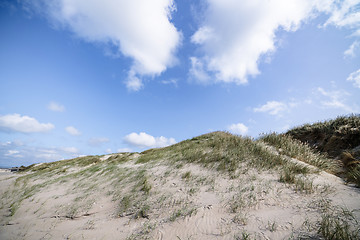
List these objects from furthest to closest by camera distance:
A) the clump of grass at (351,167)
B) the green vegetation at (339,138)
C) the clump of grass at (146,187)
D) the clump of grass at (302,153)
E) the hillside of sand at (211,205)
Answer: the green vegetation at (339,138), the clump of grass at (302,153), the clump of grass at (146,187), the clump of grass at (351,167), the hillside of sand at (211,205)

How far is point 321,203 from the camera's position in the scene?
3.58 metres

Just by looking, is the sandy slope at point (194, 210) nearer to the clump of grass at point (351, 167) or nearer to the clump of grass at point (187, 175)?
the clump of grass at point (187, 175)

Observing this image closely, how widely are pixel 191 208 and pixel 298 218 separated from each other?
2.53 m

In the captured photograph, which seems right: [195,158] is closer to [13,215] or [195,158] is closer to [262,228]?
[262,228]

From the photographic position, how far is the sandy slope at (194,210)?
3.28 m

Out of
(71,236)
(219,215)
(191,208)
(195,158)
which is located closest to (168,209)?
(191,208)

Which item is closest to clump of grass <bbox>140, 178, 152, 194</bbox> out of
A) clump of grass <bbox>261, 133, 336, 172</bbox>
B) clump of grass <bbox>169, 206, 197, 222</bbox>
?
clump of grass <bbox>169, 206, 197, 222</bbox>

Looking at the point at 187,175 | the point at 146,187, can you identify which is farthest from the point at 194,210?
the point at 146,187

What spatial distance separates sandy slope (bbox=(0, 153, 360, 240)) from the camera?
3281 mm

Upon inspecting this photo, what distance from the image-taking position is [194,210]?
412cm

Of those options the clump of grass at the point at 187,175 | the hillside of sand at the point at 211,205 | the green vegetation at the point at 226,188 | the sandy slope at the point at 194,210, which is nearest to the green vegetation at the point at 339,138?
the green vegetation at the point at 226,188

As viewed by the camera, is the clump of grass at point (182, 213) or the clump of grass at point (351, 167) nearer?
the clump of grass at point (182, 213)

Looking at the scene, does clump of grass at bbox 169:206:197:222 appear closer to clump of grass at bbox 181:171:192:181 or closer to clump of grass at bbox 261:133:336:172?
clump of grass at bbox 181:171:192:181

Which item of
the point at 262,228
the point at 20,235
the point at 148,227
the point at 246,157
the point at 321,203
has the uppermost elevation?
the point at 246,157
